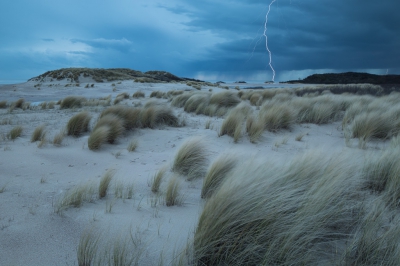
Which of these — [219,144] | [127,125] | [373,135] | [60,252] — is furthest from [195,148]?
[373,135]

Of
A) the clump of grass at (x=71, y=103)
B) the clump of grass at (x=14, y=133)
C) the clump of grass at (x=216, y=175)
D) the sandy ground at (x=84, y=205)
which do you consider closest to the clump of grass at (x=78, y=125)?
the sandy ground at (x=84, y=205)

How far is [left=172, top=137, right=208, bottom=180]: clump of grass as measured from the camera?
3270mm

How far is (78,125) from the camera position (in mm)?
5551

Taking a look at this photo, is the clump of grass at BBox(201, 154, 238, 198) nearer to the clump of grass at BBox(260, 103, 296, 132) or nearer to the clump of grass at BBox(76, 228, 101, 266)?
the clump of grass at BBox(76, 228, 101, 266)

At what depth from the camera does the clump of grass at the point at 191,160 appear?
3.27 metres

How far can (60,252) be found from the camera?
1.75m

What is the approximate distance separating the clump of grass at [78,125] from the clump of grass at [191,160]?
2943 millimetres

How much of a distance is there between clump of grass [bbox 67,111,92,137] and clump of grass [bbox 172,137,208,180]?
294 centimetres

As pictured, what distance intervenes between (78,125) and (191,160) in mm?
3216

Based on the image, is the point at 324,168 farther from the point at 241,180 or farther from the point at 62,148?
the point at 62,148

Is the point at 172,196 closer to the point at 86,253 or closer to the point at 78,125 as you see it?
the point at 86,253

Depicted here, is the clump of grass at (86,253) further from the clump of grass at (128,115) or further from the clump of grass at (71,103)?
the clump of grass at (71,103)

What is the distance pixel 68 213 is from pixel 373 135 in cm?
556

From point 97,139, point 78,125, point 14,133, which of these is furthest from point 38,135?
point 97,139
